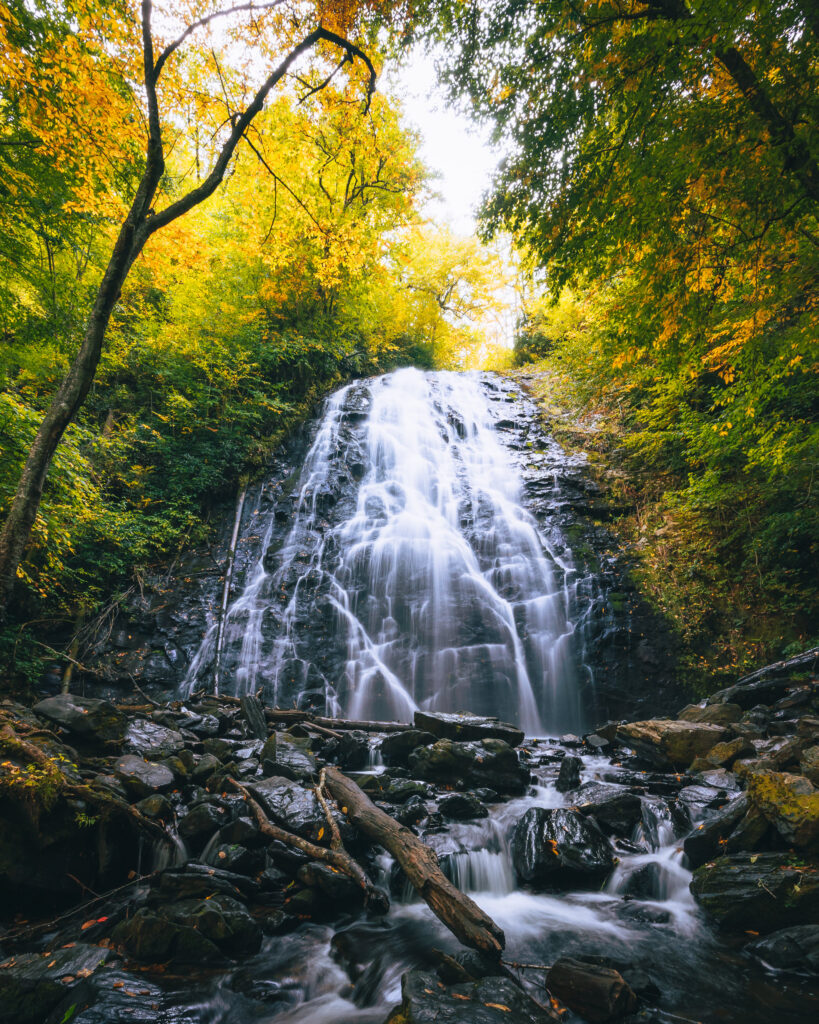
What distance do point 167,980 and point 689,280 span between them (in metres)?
8.32

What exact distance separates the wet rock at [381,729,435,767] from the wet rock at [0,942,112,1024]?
3.50 m

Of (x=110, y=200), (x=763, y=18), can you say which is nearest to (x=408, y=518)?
(x=110, y=200)

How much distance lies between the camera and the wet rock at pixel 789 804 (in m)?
3.08

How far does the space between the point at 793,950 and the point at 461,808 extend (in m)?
2.64

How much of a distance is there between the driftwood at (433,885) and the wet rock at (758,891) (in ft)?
5.78

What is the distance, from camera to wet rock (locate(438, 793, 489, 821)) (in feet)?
14.8

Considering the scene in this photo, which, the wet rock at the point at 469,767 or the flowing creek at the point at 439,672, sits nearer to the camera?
the flowing creek at the point at 439,672

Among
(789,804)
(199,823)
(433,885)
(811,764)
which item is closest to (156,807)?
(199,823)

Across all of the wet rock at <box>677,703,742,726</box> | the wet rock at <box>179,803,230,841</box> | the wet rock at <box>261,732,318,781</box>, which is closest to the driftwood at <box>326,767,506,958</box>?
the wet rock at <box>261,732,318,781</box>

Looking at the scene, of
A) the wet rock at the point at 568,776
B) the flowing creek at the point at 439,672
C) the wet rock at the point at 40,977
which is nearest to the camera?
the wet rock at the point at 40,977

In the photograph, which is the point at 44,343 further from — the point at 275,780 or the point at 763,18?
the point at 763,18

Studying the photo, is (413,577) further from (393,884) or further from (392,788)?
(393,884)

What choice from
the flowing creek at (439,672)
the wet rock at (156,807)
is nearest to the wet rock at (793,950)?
the flowing creek at (439,672)

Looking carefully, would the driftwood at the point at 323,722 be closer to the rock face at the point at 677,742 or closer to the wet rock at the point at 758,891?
the rock face at the point at 677,742
